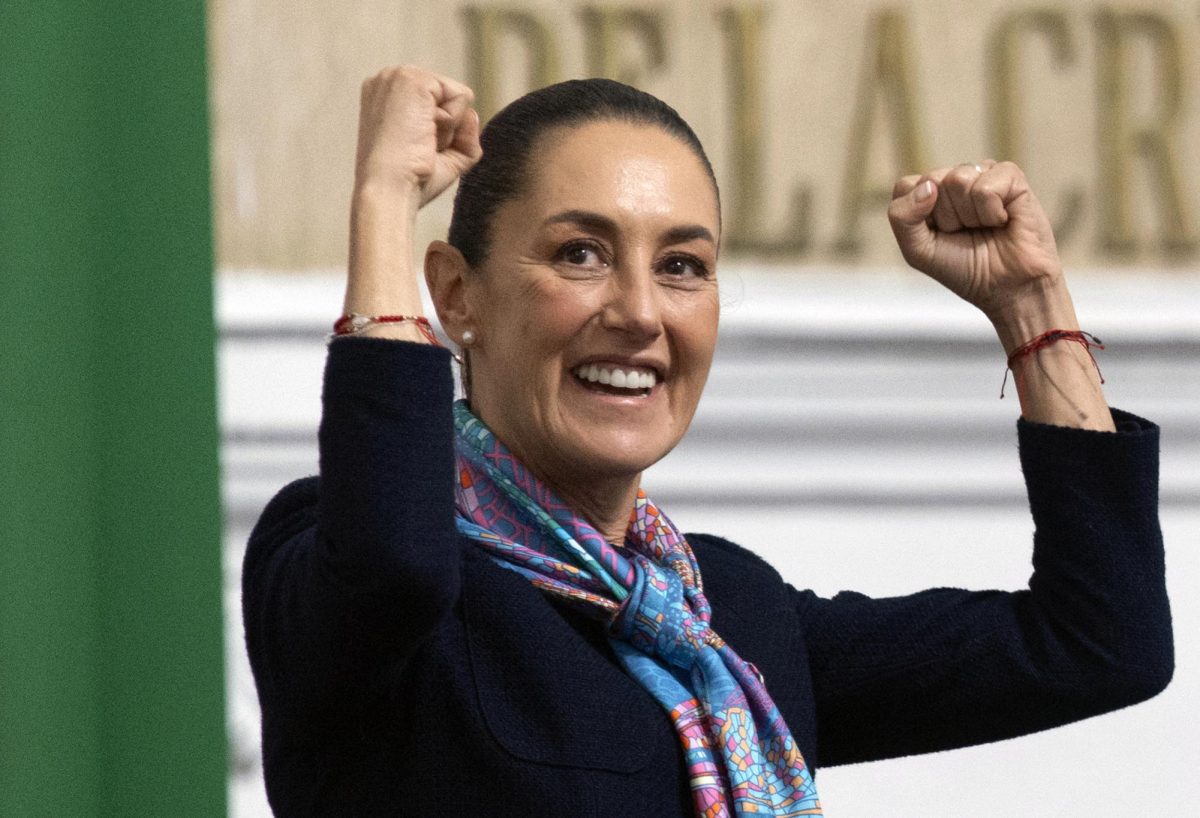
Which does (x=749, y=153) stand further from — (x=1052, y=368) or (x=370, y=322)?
(x=370, y=322)

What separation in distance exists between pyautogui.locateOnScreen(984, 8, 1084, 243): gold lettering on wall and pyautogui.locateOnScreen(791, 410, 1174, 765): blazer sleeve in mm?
1224

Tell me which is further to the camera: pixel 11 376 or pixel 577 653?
pixel 11 376

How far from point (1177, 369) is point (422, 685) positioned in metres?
1.79

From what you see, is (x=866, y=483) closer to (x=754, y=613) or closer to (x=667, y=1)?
(x=667, y=1)

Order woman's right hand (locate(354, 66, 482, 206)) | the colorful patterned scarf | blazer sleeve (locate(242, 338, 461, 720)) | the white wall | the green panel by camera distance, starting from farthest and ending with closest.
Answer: the white wall < the green panel < the colorful patterned scarf < woman's right hand (locate(354, 66, 482, 206)) < blazer sleeve (locate(242, 338, 461, 720))

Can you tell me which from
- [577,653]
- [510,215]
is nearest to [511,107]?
[510,215]

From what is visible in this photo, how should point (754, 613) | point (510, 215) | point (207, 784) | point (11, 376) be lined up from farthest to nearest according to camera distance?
point (207, 784) → point (11, 376) → point (754, 613) → point (510, 215)

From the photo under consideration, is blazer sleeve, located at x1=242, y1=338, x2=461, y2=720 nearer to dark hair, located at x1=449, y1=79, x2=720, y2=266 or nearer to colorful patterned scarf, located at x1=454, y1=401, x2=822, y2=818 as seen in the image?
colorful patterned scarf, located at x1=454, y1=401, x2=822, y2=818

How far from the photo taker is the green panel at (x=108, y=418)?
221 cm

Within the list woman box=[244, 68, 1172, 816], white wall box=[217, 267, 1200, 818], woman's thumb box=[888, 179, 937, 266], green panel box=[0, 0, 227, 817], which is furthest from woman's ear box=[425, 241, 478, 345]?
white wall box=[217, 267, 1200, 818]

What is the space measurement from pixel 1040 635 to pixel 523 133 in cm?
64

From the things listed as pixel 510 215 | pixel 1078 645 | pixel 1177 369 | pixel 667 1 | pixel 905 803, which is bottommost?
pixel 905 803

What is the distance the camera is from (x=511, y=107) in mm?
1488

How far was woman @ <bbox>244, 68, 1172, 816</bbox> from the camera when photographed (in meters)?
1.13
